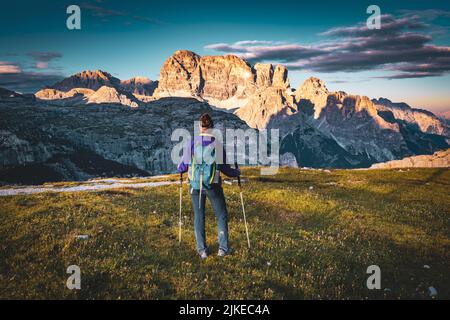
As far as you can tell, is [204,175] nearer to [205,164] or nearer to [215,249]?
[205,164]

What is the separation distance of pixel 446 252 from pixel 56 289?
1795 centimetres

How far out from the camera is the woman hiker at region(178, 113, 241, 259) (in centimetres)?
1480

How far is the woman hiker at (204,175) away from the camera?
14.8 m

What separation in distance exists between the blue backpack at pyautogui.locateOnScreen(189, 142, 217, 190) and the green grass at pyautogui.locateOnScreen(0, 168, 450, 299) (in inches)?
123

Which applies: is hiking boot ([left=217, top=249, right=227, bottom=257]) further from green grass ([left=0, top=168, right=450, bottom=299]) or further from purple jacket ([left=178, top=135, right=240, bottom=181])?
purple jacket ([left=178, top=135, right=240, bottom=181])

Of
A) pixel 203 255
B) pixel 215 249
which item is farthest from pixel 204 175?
pixel 215 249

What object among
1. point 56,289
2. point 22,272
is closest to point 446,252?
point 56,289

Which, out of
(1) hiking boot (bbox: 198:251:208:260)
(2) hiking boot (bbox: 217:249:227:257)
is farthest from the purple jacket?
(1) hiking boot (bbox: 198:251:208:260)

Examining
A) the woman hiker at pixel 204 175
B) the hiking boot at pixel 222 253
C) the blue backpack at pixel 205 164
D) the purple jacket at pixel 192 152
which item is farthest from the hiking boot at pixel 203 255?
the purple jacket at pixel 192 152

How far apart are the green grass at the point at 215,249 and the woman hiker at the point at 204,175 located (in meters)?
0.93

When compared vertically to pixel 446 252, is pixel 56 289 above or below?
above
